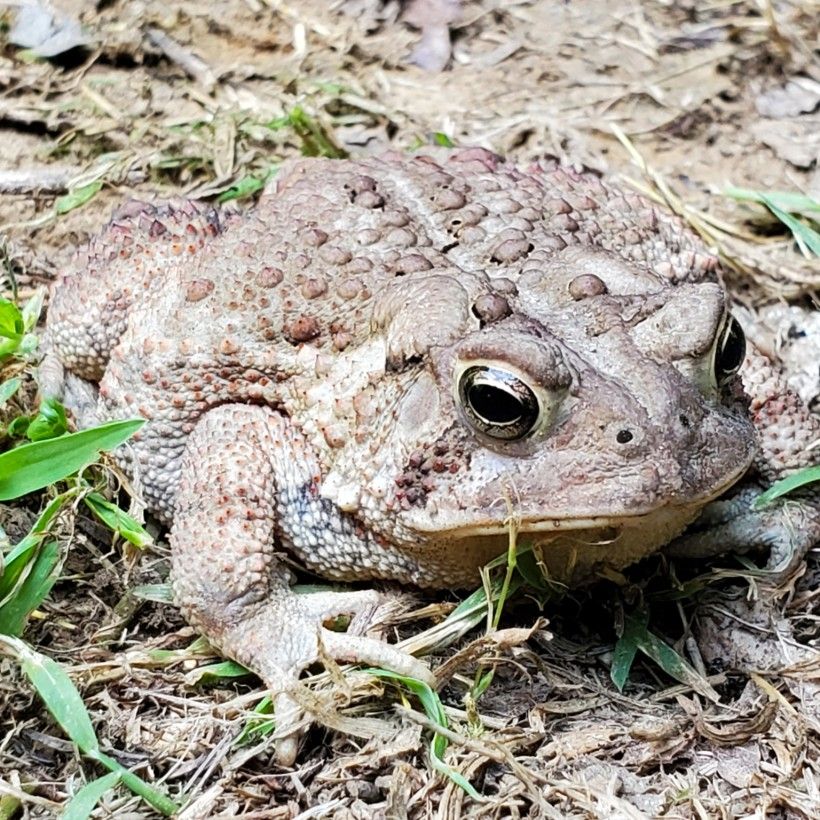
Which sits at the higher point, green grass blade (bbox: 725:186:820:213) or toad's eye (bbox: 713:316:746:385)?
toad's eye (bbox: 713:316:746:385)

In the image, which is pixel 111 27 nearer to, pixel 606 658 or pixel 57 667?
pixel 57 667

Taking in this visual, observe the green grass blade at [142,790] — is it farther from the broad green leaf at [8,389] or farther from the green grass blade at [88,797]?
the broad green leaf at [8,389]

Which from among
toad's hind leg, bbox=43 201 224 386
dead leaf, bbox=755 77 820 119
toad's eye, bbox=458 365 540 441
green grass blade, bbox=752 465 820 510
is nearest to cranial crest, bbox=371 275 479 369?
toad's eye, bbox=458 365 540 441

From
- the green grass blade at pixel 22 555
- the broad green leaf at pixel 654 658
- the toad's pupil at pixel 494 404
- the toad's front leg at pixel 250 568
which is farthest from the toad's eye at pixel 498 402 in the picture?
the green grass blade at pixel 22 555

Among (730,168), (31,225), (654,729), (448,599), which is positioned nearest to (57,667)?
(448,599)

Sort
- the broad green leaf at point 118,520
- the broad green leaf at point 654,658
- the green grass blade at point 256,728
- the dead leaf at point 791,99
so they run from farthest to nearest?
1. the dead leaf at point 791,99
2. the broad green leaf at point 118,520
3. the broad green leaf at point 654,658
4. the green grass blade at point 256,728

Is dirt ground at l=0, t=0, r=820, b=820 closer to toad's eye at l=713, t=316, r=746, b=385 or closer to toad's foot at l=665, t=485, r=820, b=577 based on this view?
toad's foot at l=665, t=485, r=820, b=577

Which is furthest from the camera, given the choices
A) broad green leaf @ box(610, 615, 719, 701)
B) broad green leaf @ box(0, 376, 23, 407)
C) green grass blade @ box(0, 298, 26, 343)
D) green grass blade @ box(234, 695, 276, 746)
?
green grass blade @ box(0, 298, 26, 343)

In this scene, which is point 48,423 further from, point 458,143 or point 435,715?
point 458,143
